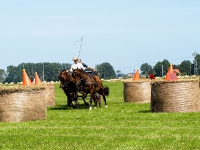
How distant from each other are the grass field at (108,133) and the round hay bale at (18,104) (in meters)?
0.46

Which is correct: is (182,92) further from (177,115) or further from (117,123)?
(117,123)

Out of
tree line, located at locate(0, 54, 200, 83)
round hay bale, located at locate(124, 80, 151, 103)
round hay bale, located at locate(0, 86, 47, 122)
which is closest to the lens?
round hay bale, located at locate(0, 86, 47, 122)

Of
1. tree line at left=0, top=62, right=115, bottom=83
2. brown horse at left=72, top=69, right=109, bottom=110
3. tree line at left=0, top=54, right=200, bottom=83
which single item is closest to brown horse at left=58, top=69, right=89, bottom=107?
brown horse at left=72, top=69, right=109, bottom=110

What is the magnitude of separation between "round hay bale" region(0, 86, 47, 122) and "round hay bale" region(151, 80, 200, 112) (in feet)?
13.3

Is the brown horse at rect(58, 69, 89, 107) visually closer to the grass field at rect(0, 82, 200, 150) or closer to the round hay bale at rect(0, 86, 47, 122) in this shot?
the grass field at rect(0, 82, 200, 150)

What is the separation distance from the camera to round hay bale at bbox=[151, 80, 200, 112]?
20000 mm

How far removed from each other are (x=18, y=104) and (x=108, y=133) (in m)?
4.92

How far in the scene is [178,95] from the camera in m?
20.0

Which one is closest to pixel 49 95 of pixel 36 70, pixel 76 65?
pixel 76 65

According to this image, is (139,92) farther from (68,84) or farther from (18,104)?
(18,104)

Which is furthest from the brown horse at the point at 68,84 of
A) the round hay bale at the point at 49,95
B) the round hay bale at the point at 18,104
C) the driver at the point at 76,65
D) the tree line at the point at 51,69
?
the tree line at the point at 51,69

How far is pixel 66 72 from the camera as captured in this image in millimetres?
26406

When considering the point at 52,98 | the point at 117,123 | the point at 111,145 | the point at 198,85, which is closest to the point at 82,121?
the point at 117,123

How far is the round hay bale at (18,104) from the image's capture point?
1892cm
